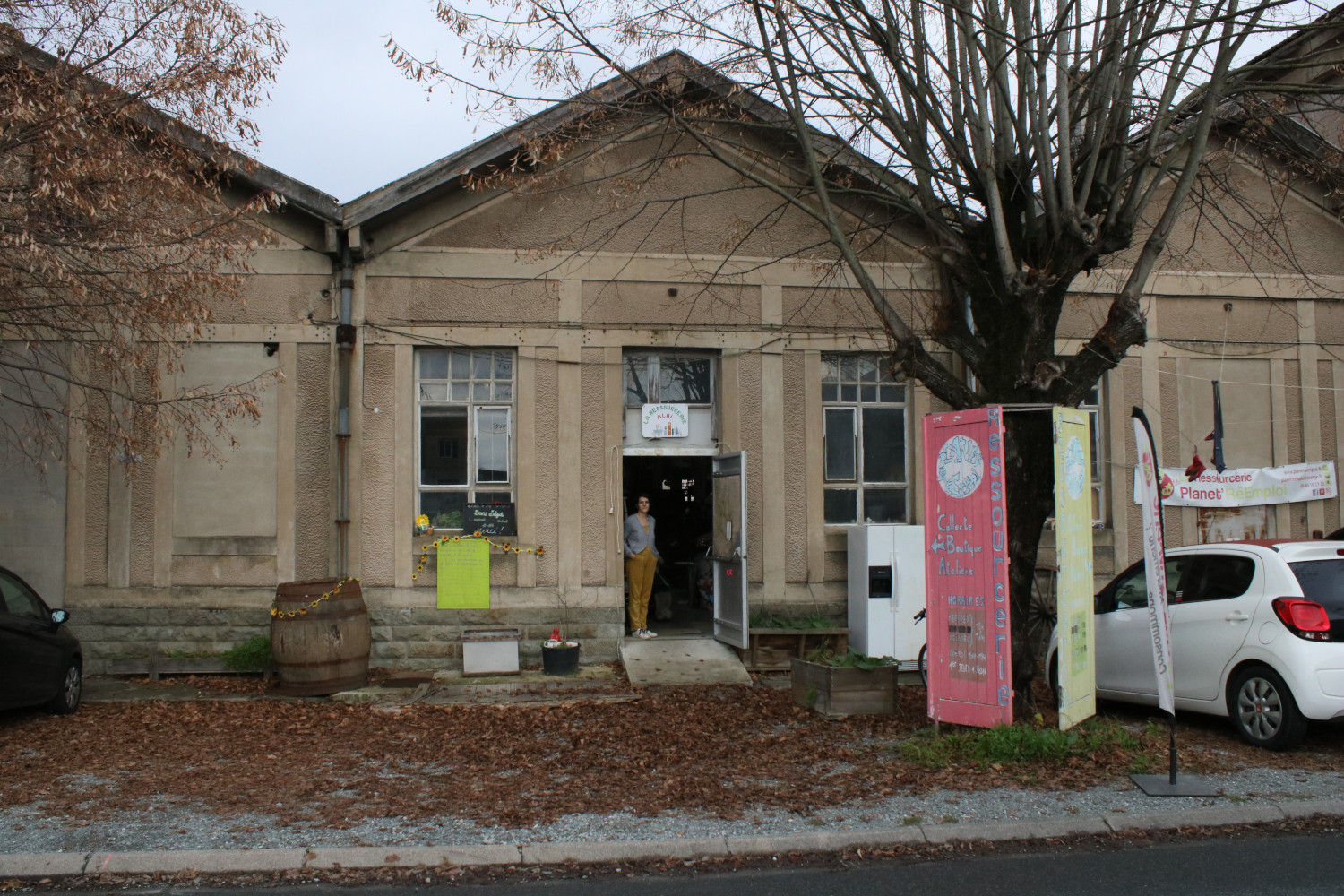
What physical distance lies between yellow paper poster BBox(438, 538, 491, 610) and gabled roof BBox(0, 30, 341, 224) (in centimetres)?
382

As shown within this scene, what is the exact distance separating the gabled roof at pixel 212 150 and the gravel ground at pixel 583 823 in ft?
19.5

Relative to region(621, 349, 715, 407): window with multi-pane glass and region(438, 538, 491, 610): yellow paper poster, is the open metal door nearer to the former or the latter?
→ region(621, 349, 715, 407): window with multi-pane glass

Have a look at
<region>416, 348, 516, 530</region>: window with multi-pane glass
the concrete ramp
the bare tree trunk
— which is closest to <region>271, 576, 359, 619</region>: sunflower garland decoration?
<region>416, 348, 516, 530</region>: window with multi-pane glass

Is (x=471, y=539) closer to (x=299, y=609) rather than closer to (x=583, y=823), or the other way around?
(x=299, y=609)

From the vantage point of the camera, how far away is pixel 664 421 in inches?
480

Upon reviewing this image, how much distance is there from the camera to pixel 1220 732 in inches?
320

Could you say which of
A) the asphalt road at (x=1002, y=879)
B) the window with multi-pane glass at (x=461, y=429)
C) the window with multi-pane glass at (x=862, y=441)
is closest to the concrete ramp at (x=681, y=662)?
the window with multi-pane glass at (x=862, y=441)

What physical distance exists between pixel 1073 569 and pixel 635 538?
5724 mm

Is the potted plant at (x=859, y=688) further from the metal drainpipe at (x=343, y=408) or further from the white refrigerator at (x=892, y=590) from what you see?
the metal drainpipe at (x=343, y=408)

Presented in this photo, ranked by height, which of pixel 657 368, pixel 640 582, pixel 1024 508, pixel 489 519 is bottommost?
pixel 640 582

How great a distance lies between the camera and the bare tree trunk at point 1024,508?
26.0 feet

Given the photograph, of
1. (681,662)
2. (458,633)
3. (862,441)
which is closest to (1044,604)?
(862,441)

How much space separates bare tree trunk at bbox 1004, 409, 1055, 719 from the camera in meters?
7.91

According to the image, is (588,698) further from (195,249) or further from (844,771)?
(195,249)
